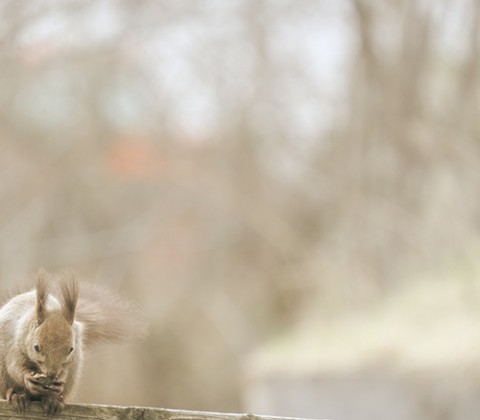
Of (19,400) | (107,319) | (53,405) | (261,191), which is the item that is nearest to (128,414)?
(53,405)

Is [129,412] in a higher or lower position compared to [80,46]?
lower

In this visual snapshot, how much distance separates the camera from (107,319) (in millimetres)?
2910

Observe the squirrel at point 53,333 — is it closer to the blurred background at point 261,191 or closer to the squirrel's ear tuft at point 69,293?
the squirrel's ear tuft at point 69,293

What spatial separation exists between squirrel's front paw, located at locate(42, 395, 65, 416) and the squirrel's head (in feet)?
0.29

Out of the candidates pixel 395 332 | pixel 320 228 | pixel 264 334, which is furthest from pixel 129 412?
pixel 264 334

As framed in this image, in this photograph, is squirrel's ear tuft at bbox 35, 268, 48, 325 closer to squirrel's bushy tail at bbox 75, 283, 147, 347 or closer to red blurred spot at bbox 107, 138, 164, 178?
squirrel's bushy tail at bbox 75, 283, 147, 347

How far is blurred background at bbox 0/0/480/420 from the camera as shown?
8.69 metres

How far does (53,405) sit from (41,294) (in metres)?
0.35

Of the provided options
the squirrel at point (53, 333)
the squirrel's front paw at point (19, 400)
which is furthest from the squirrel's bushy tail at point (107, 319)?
the squirrel's front paw at point (19, 400)

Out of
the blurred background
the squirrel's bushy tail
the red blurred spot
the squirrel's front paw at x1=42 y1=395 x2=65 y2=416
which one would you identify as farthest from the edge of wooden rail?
the red blurred spot

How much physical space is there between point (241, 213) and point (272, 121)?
134cm

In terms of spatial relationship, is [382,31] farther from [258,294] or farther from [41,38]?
[258,294]

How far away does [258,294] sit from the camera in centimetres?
1551

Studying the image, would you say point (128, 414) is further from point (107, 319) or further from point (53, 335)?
point (107, 319)
